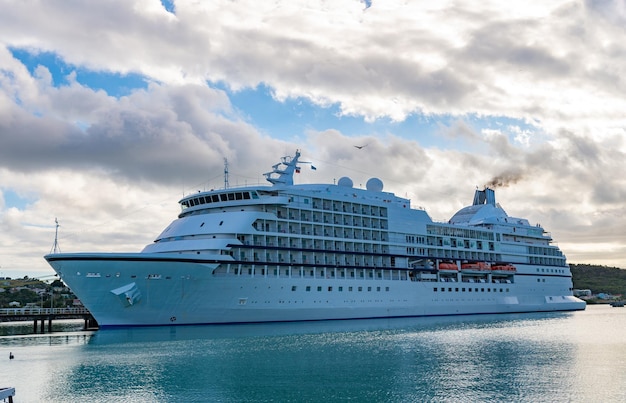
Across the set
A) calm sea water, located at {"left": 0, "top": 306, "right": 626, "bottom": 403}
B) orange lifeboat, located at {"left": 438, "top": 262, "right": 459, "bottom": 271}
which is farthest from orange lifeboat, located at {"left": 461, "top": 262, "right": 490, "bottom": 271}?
calm sea water, located at {"left": 0, "top": 306, "right": 626, "bottom": 403}

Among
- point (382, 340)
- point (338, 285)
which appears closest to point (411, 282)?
point (338, 285)

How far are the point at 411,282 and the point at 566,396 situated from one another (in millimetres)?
46672

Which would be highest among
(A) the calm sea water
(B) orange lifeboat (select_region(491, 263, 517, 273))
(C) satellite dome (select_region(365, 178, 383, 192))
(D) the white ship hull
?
(C) satellite dome (select_region(365, 178, 383, 192))

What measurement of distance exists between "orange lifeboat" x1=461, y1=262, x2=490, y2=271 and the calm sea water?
27.6m

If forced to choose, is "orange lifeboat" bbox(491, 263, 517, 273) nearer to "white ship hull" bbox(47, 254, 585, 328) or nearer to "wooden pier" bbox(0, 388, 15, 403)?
"white ship hull" bbox(47, 254, 585, 328)

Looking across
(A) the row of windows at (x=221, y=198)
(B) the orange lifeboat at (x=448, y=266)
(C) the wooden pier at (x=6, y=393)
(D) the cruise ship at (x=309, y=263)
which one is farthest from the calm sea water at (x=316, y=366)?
(B) the orange lifeboat at (x=448, y=266)

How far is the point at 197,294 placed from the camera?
5166 cm

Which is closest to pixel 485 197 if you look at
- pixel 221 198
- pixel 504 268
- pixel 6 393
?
pixel 504 268

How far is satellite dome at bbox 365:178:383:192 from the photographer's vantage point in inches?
2936

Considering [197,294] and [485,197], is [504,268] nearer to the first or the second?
[485,197]

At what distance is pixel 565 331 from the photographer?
53438mm

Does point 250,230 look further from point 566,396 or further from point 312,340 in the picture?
point 566,396

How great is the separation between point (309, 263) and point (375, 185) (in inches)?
693

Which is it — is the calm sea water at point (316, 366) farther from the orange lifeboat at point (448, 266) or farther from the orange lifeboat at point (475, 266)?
the orange lifeboat at point (475, 266)
